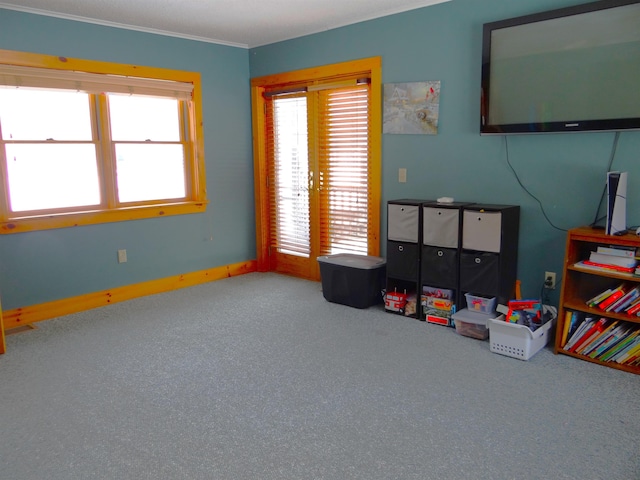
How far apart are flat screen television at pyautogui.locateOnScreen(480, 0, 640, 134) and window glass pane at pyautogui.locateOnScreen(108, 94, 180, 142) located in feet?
9.23

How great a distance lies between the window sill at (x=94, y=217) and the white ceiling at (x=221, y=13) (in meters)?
1.54

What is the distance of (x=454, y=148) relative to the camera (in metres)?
3.71

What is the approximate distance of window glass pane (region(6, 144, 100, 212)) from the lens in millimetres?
3721

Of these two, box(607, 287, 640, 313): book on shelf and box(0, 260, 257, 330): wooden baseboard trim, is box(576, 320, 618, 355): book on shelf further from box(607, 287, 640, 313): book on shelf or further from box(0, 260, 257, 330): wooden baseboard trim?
box(0, 260, 257, 330): wooden baseboard trim

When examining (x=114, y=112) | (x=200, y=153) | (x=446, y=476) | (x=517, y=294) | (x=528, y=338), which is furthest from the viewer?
(x=200, y=153)

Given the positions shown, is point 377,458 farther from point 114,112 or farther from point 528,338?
point 114,112

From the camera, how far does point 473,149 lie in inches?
142

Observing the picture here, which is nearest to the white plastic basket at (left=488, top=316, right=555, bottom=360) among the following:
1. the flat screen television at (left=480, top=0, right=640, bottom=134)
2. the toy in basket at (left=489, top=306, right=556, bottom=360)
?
the toy in basket at (left=489, top=306, right=556, bottom=360)

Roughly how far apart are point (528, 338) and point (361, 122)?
2302 mm

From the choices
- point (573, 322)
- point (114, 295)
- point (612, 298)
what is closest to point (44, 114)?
point (114, 295)

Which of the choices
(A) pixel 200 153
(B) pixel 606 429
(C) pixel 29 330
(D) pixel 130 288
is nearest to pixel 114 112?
(A) pixel 200 153

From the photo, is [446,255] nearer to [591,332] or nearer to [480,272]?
[480,272]

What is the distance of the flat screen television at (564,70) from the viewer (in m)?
2.81

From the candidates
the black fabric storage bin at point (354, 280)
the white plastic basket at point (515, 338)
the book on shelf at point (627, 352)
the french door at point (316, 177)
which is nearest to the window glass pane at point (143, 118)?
the french door at point (316, 177)
